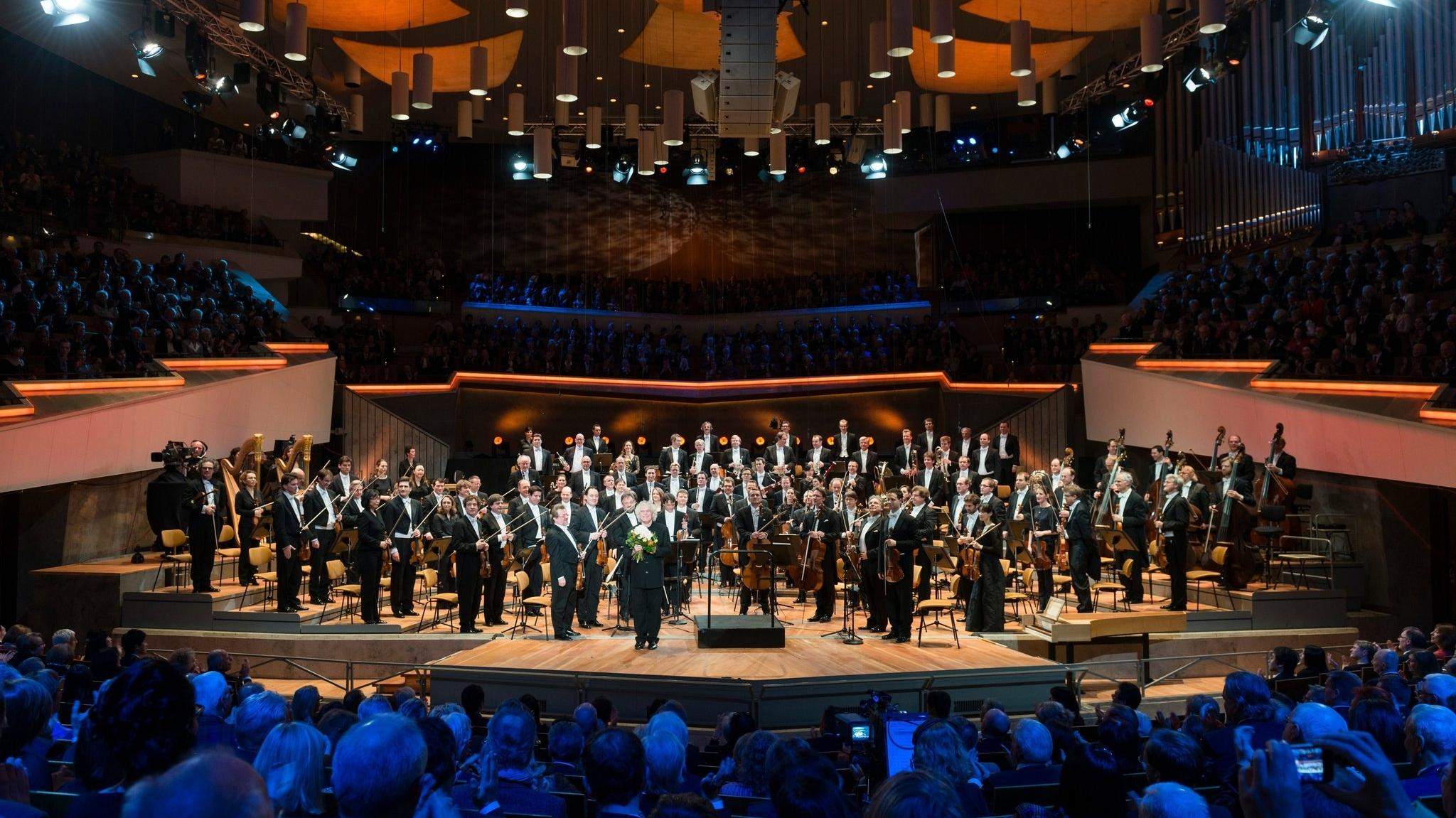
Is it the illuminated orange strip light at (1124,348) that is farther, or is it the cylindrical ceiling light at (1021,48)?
the illuminated orange strip light at (1124,348)

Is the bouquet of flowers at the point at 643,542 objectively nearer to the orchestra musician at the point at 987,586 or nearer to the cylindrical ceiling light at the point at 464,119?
the orchestra musician at the point at 987,586

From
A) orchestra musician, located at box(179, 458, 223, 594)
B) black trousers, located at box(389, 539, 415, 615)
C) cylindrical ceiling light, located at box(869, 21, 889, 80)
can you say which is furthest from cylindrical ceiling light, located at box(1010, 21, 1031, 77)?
orchestra musician, located at box(179, 458, 223, 594)

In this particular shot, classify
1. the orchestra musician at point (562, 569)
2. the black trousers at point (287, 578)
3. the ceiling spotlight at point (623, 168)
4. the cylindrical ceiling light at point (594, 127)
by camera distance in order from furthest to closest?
the ceiling spotlight at point (623, 168), the cylindrical ceiling light at point (594, 127), the black trousers at point (287, 578), the orchestra musician at point (562, 569)

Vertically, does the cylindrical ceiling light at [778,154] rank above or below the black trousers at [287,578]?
above

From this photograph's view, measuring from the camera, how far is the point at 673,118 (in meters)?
14.6

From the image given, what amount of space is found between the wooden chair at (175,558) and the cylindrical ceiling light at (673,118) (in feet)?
25.4

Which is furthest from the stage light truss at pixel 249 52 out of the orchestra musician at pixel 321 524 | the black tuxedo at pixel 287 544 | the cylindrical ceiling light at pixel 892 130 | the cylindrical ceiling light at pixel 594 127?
the cylindrical ceiling light at pixel 892 130

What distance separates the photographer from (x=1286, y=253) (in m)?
16.7

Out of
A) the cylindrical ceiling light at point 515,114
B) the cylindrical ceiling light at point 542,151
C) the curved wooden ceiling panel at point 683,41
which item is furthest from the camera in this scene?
the curved wooden ceiling panel at point 683,41

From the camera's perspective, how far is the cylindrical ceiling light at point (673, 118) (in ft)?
48.0

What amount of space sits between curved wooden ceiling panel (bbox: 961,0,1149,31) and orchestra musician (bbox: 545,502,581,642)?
419 inches

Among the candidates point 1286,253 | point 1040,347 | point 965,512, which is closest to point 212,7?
point 965,512

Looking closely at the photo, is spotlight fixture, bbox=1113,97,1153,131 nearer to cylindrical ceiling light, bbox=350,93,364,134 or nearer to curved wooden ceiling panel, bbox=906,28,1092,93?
curved wooden ceiling panel, bbox=906,28,1092,93

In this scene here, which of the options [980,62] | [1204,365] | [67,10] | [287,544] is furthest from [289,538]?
[980,62]
